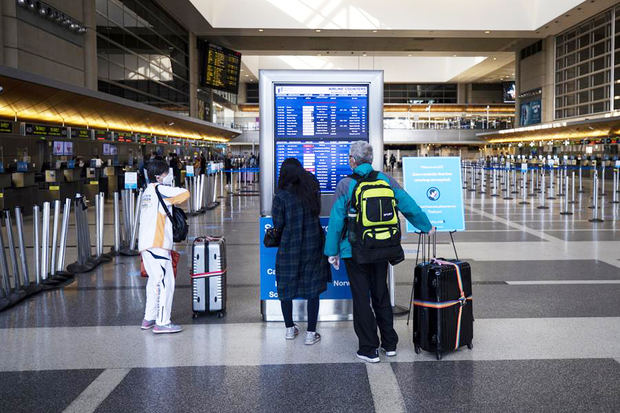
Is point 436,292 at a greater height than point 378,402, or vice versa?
point 436,292

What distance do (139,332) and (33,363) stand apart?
3.47ft

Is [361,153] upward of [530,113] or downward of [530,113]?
downward

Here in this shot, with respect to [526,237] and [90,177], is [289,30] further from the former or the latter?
[526,237]

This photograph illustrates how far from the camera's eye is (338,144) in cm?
638

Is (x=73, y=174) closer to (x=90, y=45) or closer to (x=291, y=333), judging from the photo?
(x=90, y=45)

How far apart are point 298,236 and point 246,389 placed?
1.46 metres

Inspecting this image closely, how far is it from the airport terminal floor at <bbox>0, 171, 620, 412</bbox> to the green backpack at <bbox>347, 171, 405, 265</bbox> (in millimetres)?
873

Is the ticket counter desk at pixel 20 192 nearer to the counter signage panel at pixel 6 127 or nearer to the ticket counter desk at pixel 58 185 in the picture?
the ticket counter desk at pixel 58 185

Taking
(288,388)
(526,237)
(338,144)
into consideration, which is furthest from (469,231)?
(288,388)

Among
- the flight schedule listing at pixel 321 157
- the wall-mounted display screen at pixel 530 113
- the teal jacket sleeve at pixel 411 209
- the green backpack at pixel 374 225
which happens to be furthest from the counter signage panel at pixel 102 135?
the wall-mounted display screen at pixel 530 113

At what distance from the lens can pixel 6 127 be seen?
1505 centimetres

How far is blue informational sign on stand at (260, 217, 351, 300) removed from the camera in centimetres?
614

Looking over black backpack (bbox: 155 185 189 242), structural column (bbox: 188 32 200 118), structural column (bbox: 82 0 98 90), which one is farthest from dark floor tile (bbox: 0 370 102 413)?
structural column (bbox: 188 32 200 118)

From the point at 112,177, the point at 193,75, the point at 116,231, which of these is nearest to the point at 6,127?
the point at 116,231
